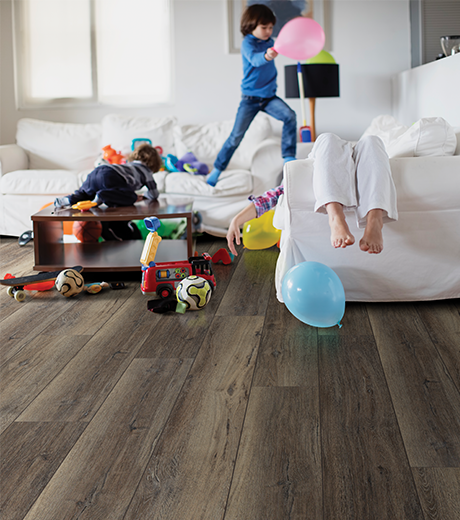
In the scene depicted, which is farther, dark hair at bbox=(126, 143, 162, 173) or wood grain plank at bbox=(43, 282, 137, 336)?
dark hair at bbox=(126, 143, 162, 173)

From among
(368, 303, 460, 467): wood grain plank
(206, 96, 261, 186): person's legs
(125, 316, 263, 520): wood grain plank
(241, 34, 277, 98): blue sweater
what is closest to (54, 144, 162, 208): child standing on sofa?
(206, 96, 261, 186): person's legs

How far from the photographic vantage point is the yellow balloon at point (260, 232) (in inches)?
122

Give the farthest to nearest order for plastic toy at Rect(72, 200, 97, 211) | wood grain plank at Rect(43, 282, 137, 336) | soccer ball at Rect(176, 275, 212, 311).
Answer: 1. plastic toy at Rect(72, 200, 97, 211)
2. soccer ball at Rect(176, 275, 212, 311)
3. wood grain plank at Rect(43, 282, 137, 336)

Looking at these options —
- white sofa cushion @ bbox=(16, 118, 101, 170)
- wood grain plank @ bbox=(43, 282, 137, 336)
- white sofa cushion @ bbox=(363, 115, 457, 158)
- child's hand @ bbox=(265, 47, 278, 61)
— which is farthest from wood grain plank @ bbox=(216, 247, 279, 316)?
white sofa cushion @ bbox=(16, 118, 101, 170)

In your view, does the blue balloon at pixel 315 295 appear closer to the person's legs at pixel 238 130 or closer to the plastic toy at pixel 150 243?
the plastic toy at pixel 150 243

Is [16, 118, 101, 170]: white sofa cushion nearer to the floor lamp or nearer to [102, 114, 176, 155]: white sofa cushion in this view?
[102, 114, 176, 155]: white sofa cushion

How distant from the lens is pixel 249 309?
2.34m

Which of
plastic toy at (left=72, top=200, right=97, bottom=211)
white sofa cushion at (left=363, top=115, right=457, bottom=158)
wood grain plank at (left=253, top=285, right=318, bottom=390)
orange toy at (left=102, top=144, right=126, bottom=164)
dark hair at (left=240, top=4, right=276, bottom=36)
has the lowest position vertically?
wood grain plank at (left=253, top=285, right=318, bottom=390)

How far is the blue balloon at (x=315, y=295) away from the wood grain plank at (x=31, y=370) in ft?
2.64

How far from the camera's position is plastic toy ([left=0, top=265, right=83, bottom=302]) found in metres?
2.52

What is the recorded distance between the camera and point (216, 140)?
14.4 ft

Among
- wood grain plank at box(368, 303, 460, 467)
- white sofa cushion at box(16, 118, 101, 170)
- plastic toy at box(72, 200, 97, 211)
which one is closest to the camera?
wood grain plank at box(368, 303, 460, 467)

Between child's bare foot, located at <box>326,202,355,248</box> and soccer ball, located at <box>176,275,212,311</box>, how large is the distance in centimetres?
65

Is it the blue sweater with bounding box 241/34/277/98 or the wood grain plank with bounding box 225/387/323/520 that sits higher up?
the blue sweater with bounding box 241/34/277/98
